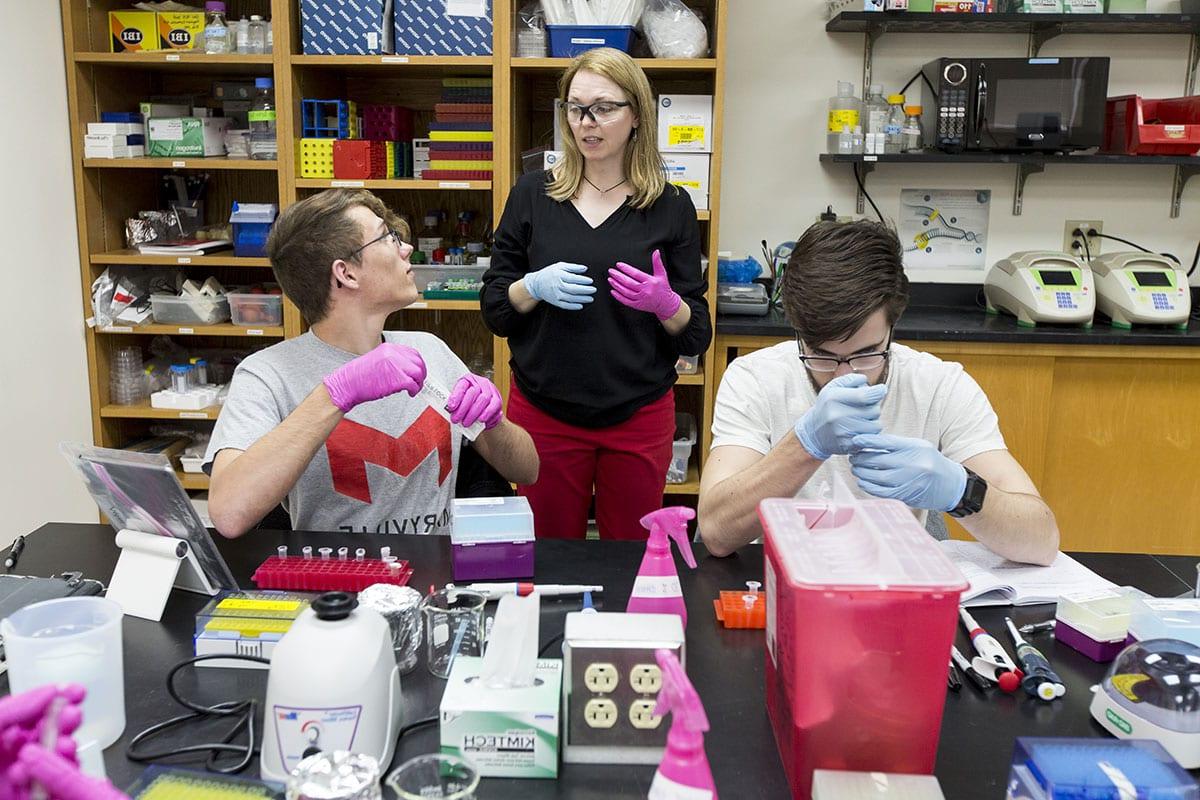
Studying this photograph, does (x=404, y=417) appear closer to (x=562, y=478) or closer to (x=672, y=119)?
(x=562, y=478)

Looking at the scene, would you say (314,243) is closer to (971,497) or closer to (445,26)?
(971,497)

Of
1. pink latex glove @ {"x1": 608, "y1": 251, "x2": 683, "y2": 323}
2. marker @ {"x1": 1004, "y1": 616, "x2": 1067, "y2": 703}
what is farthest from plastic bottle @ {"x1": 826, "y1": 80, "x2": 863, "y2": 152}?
marker @ {"x1": 1004, "y1": 616, "x2": 1067, "y2": 703}

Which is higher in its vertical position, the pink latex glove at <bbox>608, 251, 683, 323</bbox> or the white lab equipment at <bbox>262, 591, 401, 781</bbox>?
the pink latex glove at <bbox>608, 251, 683, 323</bbox>

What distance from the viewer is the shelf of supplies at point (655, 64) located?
9.30ft

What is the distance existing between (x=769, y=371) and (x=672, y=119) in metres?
1.39

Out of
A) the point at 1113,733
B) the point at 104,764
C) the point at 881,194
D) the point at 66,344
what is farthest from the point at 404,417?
the point at 881,194

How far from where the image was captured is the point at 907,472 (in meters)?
1.38

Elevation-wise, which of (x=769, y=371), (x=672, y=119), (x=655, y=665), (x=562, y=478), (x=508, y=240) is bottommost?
(x=562, y=478)

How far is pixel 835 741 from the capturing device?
0.91 metres

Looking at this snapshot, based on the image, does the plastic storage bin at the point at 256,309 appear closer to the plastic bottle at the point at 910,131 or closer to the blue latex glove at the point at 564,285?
the blue latex glove at the point at 564,285

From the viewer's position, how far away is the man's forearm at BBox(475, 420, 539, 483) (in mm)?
1802

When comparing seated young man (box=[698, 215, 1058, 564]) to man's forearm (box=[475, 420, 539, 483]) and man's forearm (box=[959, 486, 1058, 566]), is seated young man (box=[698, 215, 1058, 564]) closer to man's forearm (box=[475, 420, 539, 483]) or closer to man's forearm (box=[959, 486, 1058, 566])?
man's forearm (box=[959, 486, 1058, 566])

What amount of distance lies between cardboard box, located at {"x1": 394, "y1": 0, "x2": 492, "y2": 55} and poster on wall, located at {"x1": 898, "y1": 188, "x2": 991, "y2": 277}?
1524 mm

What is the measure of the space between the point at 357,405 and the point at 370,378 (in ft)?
0.43
